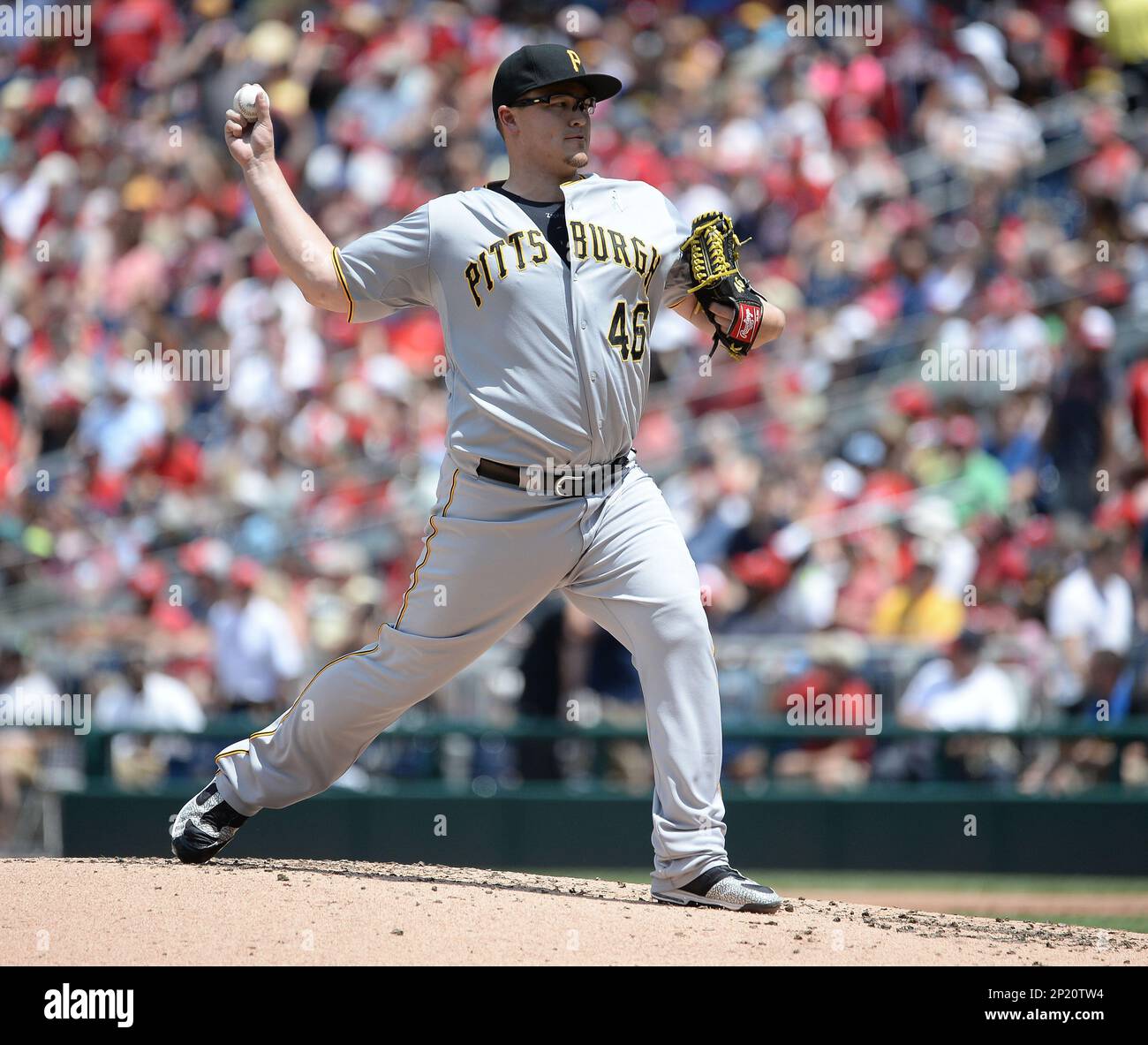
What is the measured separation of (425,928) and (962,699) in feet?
15.8

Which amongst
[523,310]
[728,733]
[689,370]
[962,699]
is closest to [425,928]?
[523,310]

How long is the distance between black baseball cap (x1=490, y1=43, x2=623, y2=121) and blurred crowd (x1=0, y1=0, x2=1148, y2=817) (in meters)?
4.50

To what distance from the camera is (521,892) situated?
15.7 ft

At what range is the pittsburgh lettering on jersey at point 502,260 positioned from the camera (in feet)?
14.6

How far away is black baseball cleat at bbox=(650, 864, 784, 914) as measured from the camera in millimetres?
4527

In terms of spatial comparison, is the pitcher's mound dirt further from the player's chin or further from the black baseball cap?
the black baseball cap

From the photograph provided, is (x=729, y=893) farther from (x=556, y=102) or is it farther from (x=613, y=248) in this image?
(x=556, y=102)

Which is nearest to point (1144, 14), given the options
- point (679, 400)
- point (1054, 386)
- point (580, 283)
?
point (1054, 386)

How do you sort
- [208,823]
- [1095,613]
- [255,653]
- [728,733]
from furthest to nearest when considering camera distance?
[255,653] < [1095,613] < [728,733] < [208,823]

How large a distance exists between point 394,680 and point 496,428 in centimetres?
70

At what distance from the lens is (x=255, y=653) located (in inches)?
359

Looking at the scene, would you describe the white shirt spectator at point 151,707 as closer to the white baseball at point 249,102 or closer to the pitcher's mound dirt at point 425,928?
the pitcher's mound dirt at point 425,928

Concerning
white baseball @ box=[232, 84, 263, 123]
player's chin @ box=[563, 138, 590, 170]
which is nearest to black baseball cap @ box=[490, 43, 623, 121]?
player's chin @ box=[563, 138, 590, 170]
